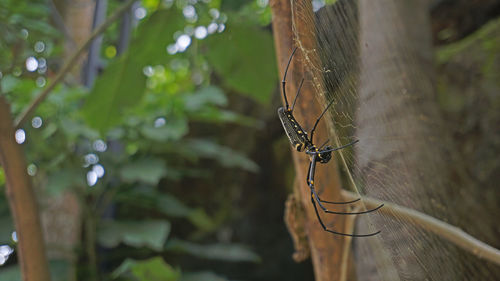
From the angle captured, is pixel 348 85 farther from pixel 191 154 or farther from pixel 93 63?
pixel 93 63

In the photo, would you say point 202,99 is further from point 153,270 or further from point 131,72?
point 153,270

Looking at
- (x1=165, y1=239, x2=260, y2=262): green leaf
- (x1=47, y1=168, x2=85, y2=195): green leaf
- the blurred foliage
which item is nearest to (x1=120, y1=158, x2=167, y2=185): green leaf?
the blurred foliage

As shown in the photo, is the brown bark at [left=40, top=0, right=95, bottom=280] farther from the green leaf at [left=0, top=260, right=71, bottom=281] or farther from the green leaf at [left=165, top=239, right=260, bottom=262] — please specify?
the green leaf at [left=165, top=239, right=260, bottom=262]

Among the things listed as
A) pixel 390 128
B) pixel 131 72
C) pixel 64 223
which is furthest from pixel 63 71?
pixel 64 223

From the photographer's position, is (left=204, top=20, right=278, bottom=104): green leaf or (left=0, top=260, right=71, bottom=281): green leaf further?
(left=0, top=260, right=71, bottom=281): green leaf

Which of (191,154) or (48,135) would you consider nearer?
(48,135)

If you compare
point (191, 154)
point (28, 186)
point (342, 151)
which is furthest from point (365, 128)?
point (191, 154)

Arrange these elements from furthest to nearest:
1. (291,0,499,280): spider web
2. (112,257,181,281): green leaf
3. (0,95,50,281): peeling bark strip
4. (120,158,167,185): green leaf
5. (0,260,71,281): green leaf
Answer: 1. (120,158,167,185): green leaf
2. (0,260,71,281): green leaf
3. (112,257,181,281): green leaf
4. (0,95,50,281): peeling bark strip
5. (291,0,499,280): spider web

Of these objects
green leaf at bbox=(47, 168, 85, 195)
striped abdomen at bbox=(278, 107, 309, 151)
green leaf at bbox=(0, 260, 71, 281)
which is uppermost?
green leaf at bbox=(47, 168, 85, 195)
